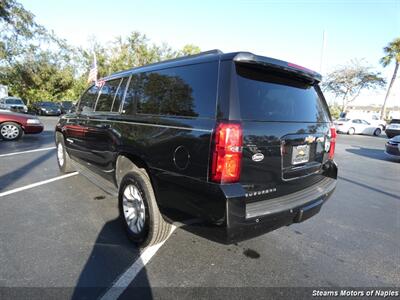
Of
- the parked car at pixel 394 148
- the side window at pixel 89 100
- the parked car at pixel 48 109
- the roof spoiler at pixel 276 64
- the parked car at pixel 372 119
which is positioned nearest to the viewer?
the roof spoiler at pixel 276 64

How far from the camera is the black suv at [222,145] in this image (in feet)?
7.23

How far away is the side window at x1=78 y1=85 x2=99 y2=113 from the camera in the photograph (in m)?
4.53

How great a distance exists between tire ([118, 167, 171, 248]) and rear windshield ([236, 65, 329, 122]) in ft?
4.30

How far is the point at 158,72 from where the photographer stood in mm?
3064

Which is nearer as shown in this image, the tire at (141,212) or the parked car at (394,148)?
the tire at (141,212)

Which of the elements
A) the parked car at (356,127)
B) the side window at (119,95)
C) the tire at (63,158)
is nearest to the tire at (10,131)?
the tire at (63,158)

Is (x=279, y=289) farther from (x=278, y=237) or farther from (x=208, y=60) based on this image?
(x=208, y=60)

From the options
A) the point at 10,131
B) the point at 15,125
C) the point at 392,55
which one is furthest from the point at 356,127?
the point at 10,131

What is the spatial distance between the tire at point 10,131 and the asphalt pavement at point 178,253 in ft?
21.6

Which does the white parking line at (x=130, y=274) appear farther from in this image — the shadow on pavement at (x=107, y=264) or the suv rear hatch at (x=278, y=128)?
the suv rear hatch at (x=278, y=128)

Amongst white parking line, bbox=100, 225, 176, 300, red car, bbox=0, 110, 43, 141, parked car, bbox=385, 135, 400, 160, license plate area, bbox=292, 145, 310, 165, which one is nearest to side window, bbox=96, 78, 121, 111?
white parking line, bbox=100, 225, 176, 300

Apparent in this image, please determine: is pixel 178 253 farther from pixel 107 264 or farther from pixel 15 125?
pixel 15 125

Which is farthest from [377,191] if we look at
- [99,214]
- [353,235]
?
[99,214]

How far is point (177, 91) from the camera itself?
8.91 feet
